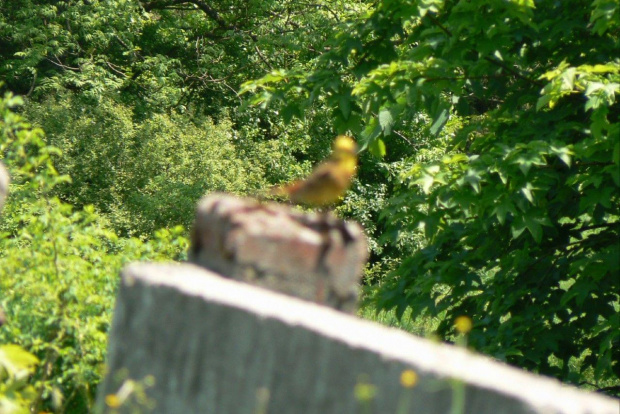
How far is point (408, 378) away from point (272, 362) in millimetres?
250

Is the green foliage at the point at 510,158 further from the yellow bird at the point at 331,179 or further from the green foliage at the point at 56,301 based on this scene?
the yellow bird at the point at 331,179

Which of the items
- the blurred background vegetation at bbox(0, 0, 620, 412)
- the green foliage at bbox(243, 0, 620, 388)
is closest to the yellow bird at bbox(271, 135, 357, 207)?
the blurred background vegetation at bbox(0, 0, 620, 412)

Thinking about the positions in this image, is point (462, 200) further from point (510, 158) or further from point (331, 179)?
point (331, 179)

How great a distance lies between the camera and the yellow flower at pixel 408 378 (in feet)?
4.45

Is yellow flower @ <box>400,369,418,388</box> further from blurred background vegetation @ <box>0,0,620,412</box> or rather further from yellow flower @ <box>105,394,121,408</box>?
blurred background vegetation @ <box>0,0,620,412</box>

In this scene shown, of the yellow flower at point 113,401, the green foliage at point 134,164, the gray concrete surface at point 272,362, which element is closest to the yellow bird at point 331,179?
the gray concrete surface at point 272,362

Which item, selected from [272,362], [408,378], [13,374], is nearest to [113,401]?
[272,362]

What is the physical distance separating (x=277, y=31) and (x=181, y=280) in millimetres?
10890

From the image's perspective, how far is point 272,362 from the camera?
1481mm

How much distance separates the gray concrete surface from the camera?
134 cm

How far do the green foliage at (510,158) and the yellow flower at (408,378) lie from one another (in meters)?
2.61

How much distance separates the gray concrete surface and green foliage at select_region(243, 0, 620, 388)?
2519 mm

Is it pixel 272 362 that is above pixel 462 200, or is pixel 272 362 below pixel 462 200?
above

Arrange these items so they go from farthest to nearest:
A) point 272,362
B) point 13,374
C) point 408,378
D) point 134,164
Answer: point 134,164
point 13,374
point 272,362
point 408,378
